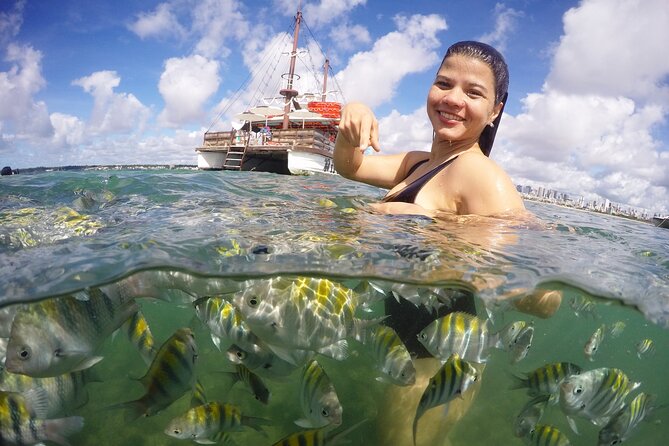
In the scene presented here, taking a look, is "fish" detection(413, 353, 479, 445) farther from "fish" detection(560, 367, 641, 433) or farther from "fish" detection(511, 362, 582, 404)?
"fish" detection(560, 367, 641, 433)

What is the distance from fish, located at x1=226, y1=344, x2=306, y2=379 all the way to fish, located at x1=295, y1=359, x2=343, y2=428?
13cm

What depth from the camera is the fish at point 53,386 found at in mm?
2680

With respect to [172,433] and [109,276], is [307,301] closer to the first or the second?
[172,433]

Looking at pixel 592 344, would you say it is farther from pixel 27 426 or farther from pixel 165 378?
pixel 27 426

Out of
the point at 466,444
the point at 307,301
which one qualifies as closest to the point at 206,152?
the point at 466,444

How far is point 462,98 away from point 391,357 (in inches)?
89.0

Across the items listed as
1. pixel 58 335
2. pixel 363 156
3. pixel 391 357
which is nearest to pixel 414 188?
pixel 363 156

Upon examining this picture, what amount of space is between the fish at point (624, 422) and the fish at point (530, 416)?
1.90 feet

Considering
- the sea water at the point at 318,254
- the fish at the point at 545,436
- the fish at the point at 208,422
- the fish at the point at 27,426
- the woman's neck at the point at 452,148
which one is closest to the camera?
the fish at the point at 27,426

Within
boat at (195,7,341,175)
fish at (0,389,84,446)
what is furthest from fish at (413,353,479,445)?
boat at (195,7,341,175)

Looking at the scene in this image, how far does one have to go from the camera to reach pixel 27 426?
2182mm

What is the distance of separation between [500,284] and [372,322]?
143 cm

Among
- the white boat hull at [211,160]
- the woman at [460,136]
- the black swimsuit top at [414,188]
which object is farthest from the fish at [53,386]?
the white boat hull at [211,160]

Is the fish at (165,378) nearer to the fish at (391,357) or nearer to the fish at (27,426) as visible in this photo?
the fish at (27,426)
